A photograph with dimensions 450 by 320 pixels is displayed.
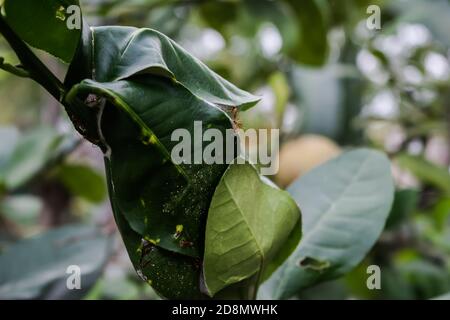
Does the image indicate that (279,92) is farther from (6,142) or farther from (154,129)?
(154,129)

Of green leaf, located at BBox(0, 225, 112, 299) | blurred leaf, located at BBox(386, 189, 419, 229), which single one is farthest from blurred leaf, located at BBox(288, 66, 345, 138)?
green leaf, located at BBox(0, 225, 112, 299)

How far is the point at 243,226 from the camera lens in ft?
1.22

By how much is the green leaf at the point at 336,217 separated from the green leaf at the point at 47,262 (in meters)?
0.22

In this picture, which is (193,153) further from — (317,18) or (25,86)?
(25,86)

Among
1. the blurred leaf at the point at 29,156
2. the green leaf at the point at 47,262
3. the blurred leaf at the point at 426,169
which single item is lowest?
the blurred leaf at the point at 426,169

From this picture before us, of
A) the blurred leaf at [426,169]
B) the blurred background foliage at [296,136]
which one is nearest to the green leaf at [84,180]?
the blurred background foliage at [296,136]

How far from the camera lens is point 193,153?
13.1 inches

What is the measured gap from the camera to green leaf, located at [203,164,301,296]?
1.14 ft

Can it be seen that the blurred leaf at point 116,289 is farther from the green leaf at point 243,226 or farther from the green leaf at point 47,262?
the green leaf at point 243,226

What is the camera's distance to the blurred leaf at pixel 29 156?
90 centimetres

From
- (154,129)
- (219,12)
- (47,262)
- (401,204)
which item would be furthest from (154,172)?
(219,12)

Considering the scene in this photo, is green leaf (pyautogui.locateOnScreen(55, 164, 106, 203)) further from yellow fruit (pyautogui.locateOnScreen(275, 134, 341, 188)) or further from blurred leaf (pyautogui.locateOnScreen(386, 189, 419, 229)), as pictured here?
blurred leaf (pyautogui.locateOnScreen(386, 189, 419, 229))

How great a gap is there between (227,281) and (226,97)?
0.42 feet

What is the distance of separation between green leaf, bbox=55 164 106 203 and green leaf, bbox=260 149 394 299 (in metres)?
0.57
